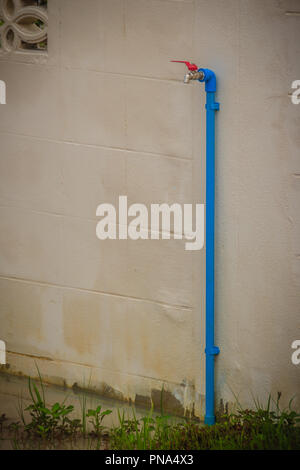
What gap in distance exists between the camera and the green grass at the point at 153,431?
348cm

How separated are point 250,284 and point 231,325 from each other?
25 centimetres

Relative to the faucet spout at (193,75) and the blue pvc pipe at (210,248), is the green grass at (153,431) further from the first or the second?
the faucet spout at (193,75)

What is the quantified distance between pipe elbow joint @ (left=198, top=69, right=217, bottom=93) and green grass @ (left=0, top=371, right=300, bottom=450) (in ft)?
5.13

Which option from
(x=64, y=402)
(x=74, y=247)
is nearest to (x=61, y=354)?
(x=64, y=402)

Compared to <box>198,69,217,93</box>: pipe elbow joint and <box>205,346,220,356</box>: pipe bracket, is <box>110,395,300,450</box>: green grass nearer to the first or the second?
<box>205,346,220,356</box>: pipe bracket

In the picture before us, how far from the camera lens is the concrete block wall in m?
3.63

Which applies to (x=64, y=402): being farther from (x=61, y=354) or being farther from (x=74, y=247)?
(x=74, y=247)

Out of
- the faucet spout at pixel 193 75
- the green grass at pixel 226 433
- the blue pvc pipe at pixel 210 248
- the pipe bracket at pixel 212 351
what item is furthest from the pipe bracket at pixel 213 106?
the green grass at pixel 226 433

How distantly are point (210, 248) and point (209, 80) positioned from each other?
2.76 feet

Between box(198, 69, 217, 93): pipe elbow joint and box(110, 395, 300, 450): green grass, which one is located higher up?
box(198, 69, 217, 93): pipe elbow joint

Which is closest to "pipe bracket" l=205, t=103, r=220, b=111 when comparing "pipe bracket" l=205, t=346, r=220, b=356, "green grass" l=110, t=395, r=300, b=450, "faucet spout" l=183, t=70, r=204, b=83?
Answer: "faucet spout" l=183, t=70, r=204, b=83

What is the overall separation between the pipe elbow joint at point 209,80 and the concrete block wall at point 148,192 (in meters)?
0.05

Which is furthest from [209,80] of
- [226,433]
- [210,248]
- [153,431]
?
[153,431]

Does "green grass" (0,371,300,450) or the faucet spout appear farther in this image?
the faucet spout
